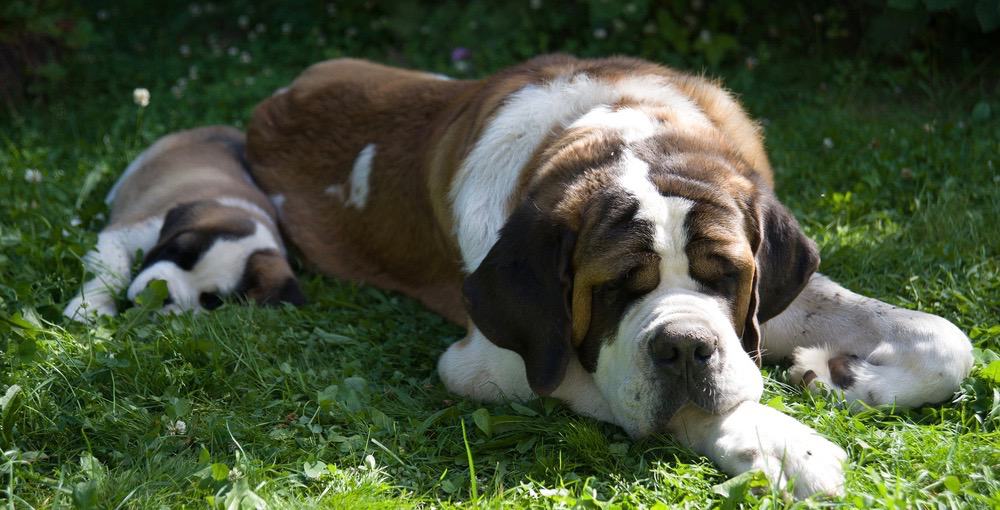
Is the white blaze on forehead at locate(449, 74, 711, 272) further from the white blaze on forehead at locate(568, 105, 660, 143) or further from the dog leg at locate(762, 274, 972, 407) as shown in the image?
the dog leg at locate(762, 274, 972, 407)

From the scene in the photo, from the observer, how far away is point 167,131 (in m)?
5.80

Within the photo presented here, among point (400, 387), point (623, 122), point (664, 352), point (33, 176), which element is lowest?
point (33, 176)

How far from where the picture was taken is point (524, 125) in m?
3.36

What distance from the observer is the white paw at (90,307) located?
11.8 ft

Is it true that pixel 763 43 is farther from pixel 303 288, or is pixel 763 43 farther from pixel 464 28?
pixel 303 288

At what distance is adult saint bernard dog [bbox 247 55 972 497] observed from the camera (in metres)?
2.61

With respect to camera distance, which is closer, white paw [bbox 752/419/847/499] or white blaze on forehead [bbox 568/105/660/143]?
white paw [bbox 752/419/847/499]

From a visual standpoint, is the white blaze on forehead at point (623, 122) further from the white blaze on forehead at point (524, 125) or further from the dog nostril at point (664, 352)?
the dog nostril at point (664, 352)

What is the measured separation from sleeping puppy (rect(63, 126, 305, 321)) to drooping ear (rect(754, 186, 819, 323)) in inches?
72.8

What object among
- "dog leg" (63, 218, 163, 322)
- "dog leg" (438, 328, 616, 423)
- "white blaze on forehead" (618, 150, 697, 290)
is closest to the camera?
"white blaze on forehead" (618, 150, 697, 290)

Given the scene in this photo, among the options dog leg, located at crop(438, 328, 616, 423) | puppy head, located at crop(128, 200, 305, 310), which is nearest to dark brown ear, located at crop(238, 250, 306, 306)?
puppy head, located at crop(128, 200, 305, 310)

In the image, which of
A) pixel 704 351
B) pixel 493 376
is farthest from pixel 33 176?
pixel 704 351

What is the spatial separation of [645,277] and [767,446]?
52cm

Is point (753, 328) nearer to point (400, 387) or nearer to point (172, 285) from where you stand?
point (400, 387)
